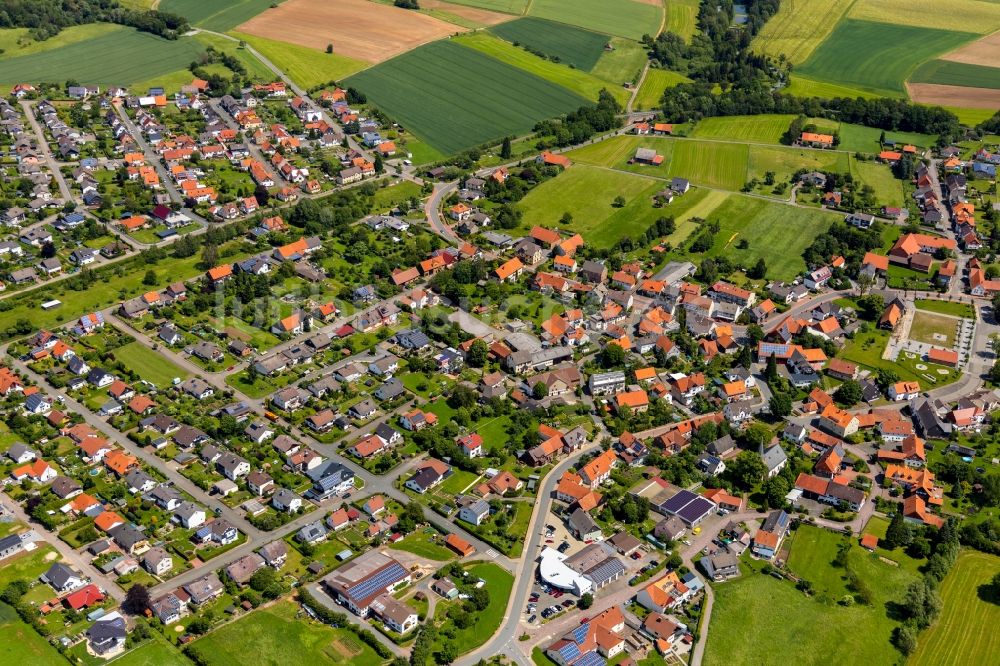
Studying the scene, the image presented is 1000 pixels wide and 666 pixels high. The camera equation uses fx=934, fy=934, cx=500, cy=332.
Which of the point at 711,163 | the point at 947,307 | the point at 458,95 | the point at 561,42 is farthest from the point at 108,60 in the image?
the point at 947,307

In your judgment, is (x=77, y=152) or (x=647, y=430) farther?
(x=77, y=152)

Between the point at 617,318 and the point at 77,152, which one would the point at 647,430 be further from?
the point at 77,152

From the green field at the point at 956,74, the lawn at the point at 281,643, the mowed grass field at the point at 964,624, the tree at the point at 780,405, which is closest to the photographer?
the lawn at the point at 281,643

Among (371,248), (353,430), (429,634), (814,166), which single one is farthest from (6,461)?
(814,166)

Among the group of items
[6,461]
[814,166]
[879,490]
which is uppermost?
[814,166]

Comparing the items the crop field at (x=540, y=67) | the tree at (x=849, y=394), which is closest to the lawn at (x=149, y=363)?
the tree at (x=849, y=394)

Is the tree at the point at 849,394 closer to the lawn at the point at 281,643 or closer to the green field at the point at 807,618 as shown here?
the green field at the point at 807,618

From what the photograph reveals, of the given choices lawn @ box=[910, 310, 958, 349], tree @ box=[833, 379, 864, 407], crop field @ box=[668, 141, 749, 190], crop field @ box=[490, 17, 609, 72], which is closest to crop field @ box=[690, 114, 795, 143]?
crop field @ box=[668, 141, 749, 190]

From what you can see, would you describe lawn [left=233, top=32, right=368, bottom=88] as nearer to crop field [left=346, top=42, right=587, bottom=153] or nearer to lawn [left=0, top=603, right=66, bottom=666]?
crop field [left=346, top=42, right=587, bottom=153]
